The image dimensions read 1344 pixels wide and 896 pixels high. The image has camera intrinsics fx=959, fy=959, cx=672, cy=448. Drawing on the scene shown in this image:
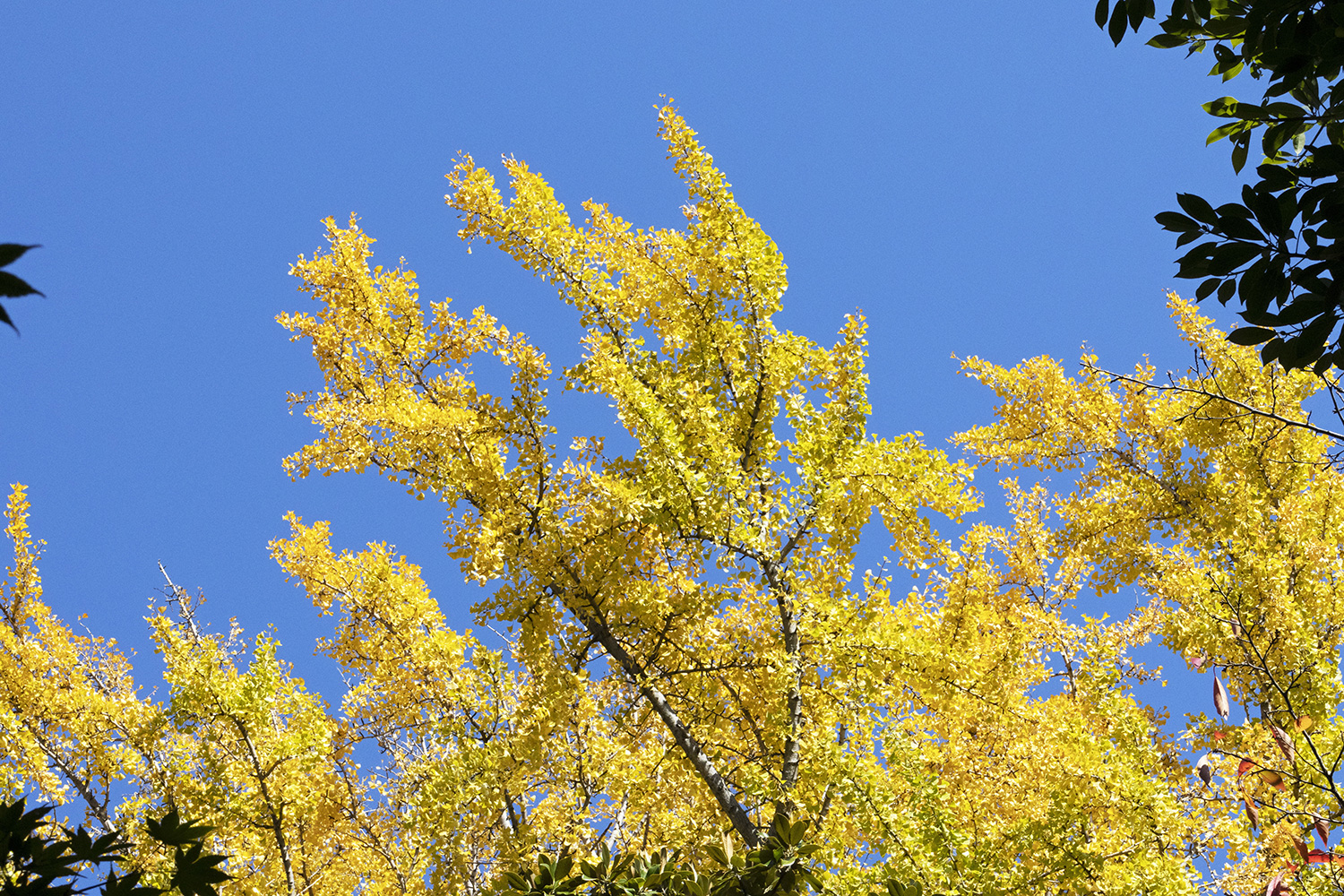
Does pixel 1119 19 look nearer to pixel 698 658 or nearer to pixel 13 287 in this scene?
pixel 13 287

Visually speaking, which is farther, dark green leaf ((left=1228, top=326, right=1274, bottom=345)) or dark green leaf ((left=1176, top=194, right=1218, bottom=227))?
dark green leaf ((left=1228, top=326, right=1274, bottom=345))

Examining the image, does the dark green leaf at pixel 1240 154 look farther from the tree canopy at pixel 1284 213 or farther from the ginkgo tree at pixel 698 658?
the ginkgo tree at pixel 698 658

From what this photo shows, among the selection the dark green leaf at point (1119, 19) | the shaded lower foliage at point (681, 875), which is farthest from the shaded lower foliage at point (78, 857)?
the dark green leaf at point (1119, 19)

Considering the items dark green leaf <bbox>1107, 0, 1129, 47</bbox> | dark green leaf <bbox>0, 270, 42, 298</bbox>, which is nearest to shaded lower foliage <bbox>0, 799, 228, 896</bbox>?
dark green leaf <bbox>0, 270, 42, 298</bbox>

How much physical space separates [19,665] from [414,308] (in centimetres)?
538

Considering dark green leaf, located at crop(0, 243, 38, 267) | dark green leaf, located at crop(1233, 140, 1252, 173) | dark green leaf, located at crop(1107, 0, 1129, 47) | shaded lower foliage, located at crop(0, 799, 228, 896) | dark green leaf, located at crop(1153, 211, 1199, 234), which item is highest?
dark green leaf, located at crop(1107, 0, 1129, 47)

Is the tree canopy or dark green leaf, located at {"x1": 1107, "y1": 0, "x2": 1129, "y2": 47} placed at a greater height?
dark green leaf, located at {"x1": 1107, "y1": 0, "x2": 1129, "y2": 47}

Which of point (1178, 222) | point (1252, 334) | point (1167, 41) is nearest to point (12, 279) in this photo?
point (1178, 222)

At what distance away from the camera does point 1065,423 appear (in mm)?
9438

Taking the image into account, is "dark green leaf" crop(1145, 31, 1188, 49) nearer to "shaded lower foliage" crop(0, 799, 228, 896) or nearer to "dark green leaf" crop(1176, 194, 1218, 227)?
"dark green leaf" crop(1176, 194, 1218, 227)

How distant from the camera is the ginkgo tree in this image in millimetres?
5062

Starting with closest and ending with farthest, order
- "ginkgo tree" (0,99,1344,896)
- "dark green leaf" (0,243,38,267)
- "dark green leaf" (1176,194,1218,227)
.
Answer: "dark green leaf" (0,243,38,267) → "dark green leaf" (1176,194,1218,227) → "ginkgo tree" (0,99,1344,896)

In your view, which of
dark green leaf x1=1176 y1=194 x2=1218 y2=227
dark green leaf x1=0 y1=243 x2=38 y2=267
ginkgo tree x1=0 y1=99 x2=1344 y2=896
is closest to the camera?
dark green leaf x1=0 y1=243 x2=38 y2=267

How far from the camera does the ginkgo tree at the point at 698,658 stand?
16.6ft
